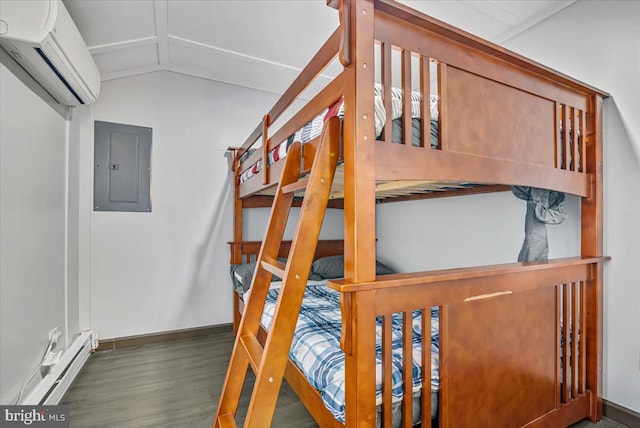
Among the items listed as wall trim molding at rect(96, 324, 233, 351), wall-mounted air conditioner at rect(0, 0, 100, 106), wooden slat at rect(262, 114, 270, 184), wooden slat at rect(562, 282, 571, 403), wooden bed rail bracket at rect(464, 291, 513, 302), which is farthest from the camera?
wall trim molding at rect(96, 324, 233, 351)

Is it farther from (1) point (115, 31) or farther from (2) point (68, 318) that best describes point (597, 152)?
(2) point (68, 318)

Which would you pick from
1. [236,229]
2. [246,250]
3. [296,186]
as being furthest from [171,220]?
[296,186]

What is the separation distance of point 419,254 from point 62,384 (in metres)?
2.85

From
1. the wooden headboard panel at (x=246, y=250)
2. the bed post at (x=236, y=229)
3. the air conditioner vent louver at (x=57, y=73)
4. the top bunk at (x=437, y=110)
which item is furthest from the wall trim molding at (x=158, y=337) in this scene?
the top bunk at (x=437, y=110)

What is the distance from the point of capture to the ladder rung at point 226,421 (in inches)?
51.8

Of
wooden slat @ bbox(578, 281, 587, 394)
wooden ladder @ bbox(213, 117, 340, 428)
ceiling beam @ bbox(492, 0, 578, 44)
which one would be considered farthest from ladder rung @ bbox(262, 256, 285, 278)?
ceiling beam @ bbox(492, 0, 578, 44)

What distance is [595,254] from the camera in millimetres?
1743

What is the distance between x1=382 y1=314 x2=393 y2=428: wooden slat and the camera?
1.06 m

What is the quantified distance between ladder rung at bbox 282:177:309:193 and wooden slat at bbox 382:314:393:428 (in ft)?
1.76

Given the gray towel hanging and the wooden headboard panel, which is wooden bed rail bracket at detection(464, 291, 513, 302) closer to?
the gray towel hanging

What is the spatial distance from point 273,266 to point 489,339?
92 centimetres

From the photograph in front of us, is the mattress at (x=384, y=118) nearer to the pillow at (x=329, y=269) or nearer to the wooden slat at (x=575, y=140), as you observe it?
the wooden slat at (x=575, y=140)

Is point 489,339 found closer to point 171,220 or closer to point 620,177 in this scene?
point 620,177

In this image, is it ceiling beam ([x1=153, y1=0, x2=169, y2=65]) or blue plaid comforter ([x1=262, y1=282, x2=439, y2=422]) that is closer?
blue plaid comforter ([x1=262, y1=282, x2=439, y2=422])
